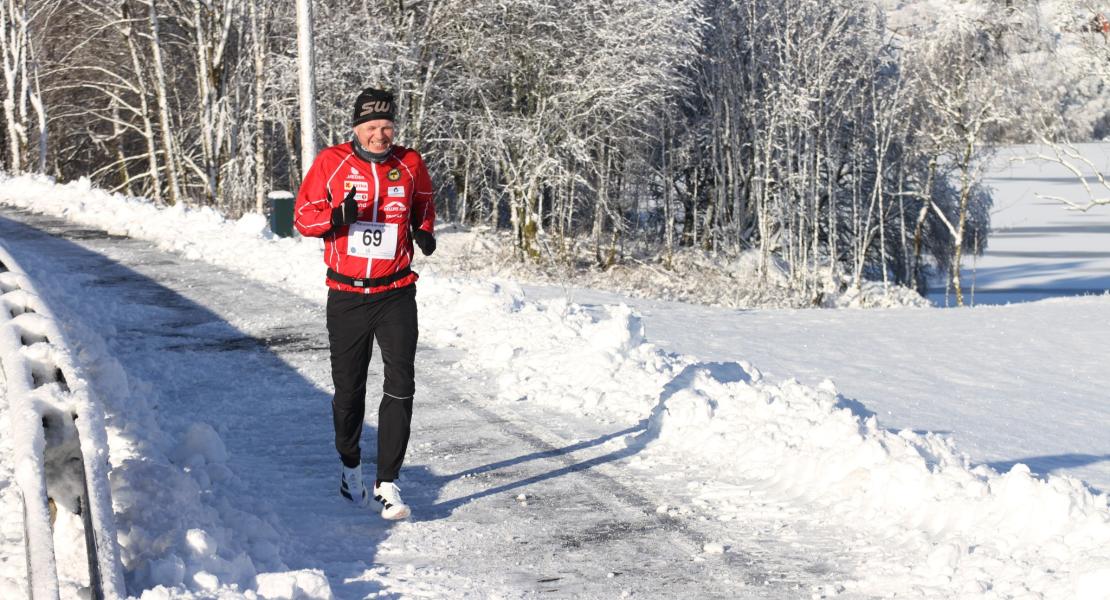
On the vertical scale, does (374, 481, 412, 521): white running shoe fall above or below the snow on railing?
below

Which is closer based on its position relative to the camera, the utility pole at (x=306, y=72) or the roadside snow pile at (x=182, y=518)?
the roadside snow pile at (x=182, y=518)

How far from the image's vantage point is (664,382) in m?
8.63

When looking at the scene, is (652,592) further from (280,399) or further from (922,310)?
(922,310)

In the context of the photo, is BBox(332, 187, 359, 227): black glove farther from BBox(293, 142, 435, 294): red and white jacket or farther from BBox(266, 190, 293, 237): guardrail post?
BBox(266, 190, 293, 237): guardrail post

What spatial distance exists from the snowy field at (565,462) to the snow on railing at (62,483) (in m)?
0.24

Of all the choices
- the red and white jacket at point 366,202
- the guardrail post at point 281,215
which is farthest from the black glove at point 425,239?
the guardrail post at point 281,215

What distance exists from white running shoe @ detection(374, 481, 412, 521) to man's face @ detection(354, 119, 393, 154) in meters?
1.59

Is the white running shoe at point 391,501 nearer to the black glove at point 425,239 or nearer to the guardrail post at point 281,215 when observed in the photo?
the black glove at point 425,239

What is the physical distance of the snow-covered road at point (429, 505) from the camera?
4.82 m

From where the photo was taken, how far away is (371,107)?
18.5ft

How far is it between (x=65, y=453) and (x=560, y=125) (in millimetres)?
25976

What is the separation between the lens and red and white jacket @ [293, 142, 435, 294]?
5723mm

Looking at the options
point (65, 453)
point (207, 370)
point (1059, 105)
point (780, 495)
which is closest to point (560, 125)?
point (1059, 105)

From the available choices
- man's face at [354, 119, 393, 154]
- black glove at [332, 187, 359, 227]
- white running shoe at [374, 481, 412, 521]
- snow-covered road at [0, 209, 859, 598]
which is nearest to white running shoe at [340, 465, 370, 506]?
snow-covered road at [0, 209, 859, 598]
